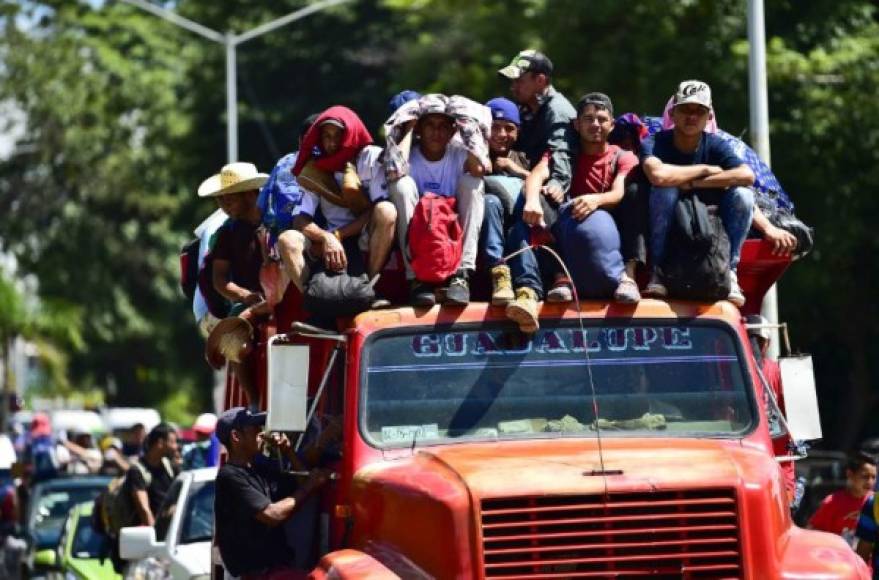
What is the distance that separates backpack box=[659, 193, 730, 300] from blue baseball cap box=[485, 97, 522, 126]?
1.09 metres

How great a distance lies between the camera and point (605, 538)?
26.7 ft

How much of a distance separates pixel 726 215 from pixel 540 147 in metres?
1.12

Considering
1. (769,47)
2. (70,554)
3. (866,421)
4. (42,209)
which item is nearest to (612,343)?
(70,554)

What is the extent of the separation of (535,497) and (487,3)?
943 inches

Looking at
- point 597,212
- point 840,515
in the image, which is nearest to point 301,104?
point 840,515

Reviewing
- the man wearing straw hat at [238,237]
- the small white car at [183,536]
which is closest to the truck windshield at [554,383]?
the man wearing straw hat at [238,237]

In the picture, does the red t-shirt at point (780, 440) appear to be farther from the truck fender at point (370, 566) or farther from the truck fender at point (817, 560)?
the truck fender at point (370, 566)

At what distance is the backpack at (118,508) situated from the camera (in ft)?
53.2

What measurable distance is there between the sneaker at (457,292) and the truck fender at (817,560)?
1819mm

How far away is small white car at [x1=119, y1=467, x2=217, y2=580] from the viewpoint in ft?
44.5

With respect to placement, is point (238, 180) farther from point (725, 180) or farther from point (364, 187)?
point (725, 180)

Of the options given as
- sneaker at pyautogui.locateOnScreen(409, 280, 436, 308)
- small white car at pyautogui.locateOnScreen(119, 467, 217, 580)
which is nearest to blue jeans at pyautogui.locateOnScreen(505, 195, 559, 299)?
sneaker at pyautogui.locateOnScreen(409, 280, 436, 308)

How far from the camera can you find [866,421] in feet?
99.1

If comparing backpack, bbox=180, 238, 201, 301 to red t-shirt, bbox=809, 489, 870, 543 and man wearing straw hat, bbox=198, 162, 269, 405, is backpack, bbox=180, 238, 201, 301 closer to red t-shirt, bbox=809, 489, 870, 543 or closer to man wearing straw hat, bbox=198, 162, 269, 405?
man wearing straw hat, bbox=198, 162, 269, 405
